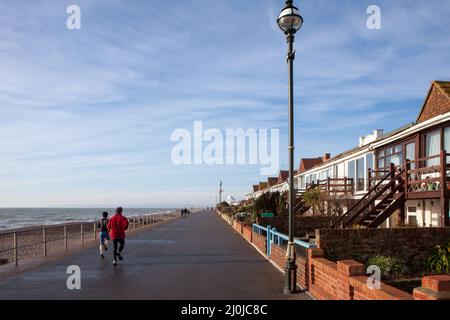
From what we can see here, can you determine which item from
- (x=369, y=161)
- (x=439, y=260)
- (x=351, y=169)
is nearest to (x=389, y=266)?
(x=439, y=260)

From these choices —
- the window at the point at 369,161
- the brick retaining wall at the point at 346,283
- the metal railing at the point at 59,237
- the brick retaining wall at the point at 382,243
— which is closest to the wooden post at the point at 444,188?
the brick retaining wall at the point at 382,243

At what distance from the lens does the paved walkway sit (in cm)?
845

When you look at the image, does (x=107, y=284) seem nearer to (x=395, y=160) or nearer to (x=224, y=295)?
(x=224, y=295)

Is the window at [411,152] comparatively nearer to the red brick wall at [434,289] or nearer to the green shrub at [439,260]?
the green shrub at [439,260]

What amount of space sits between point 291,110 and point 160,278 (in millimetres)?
5071

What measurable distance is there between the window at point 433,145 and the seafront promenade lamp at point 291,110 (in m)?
9.04

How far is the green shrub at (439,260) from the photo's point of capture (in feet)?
38.2

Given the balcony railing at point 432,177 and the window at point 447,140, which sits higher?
the window at point 447,140

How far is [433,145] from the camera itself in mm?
16031

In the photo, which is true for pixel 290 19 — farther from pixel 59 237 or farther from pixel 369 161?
pixel 59 237
